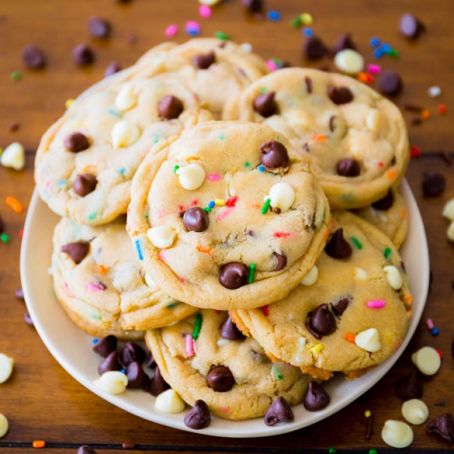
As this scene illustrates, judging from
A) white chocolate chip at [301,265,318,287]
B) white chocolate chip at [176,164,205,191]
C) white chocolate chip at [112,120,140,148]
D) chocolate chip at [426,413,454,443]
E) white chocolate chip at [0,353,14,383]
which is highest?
white chocolate chip at [176,164,205,191]

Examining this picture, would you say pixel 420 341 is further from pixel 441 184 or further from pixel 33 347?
pixel 33 347

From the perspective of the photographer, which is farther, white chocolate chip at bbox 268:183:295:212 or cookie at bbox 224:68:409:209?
cookie at bbox 224:68:409:209

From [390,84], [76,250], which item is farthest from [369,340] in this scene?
[390,84]

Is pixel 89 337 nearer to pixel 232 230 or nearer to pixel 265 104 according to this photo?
pixel 232 230

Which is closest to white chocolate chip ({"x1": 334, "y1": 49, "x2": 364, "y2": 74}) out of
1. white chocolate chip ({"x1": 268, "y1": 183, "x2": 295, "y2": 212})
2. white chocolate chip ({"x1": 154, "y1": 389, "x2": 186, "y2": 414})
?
white chocolate chip ({"x1": 268, "y1": 183, "x2": 295, "y2": 212})

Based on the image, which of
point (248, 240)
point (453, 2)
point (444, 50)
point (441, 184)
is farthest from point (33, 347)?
point (453, 2)

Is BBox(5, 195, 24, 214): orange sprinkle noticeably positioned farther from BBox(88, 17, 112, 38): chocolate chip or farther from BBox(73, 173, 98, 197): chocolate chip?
BBox(88, 17, 112, 38): chocolate chip
